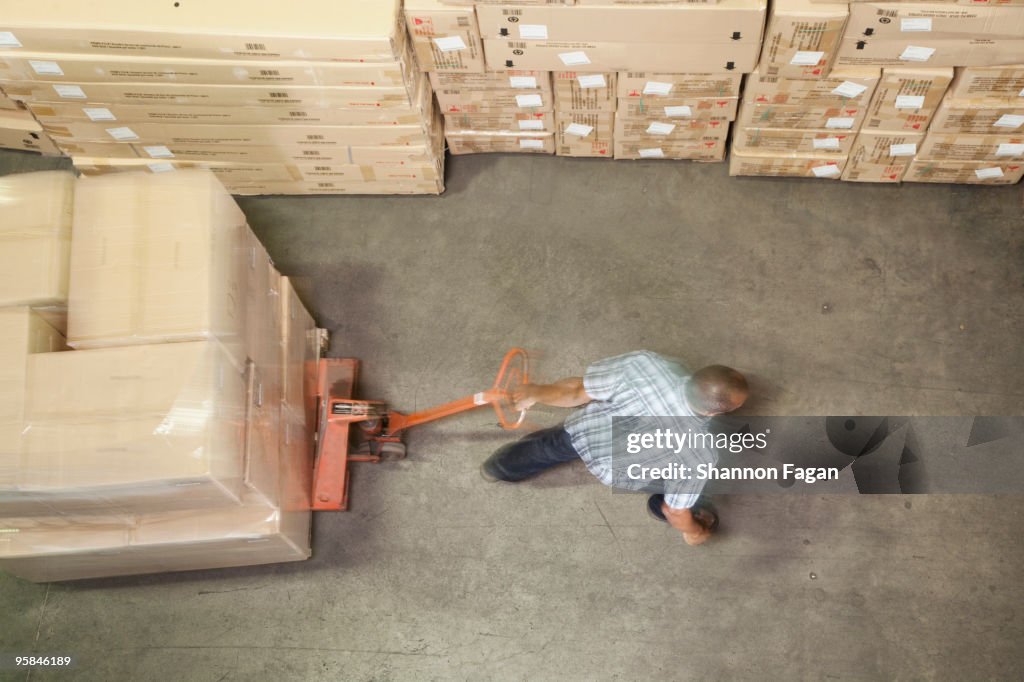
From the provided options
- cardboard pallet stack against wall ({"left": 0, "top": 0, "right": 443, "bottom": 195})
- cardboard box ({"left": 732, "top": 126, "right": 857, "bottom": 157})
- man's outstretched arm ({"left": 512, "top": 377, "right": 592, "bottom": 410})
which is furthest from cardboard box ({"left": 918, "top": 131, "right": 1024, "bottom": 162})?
cardboard pallet stack against wall ({"left": 0, "top": 0, "right": 443, "bottom": 195})

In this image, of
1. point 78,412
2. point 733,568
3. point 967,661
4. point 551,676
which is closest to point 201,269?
point 78,412

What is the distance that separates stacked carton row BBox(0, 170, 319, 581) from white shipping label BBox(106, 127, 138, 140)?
3.70 ft

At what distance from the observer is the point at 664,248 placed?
489cm

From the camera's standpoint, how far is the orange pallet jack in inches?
165

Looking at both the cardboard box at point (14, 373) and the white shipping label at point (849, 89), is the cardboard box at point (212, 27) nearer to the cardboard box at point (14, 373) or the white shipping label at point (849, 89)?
the cardboard box at point (14, 373)

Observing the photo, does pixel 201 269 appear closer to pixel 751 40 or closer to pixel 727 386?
pixel 727 386

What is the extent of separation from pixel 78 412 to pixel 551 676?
8.22 feet

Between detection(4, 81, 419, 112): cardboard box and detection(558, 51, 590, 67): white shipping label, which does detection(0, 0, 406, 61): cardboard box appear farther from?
detection(558, 51, 590, 67): white shipping label

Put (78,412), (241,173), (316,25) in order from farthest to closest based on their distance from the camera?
(241,173) < (316,25) < (78,412)

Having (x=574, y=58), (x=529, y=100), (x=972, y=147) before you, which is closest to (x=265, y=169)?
(x=529, y=100)

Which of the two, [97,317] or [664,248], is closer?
[97,317]

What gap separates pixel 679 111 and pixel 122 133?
3102mm

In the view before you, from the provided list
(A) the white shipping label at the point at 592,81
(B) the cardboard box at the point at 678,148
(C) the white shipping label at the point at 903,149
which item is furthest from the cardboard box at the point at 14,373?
(C) the white shipping label at the point at 903,149

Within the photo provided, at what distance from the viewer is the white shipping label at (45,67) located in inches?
156
